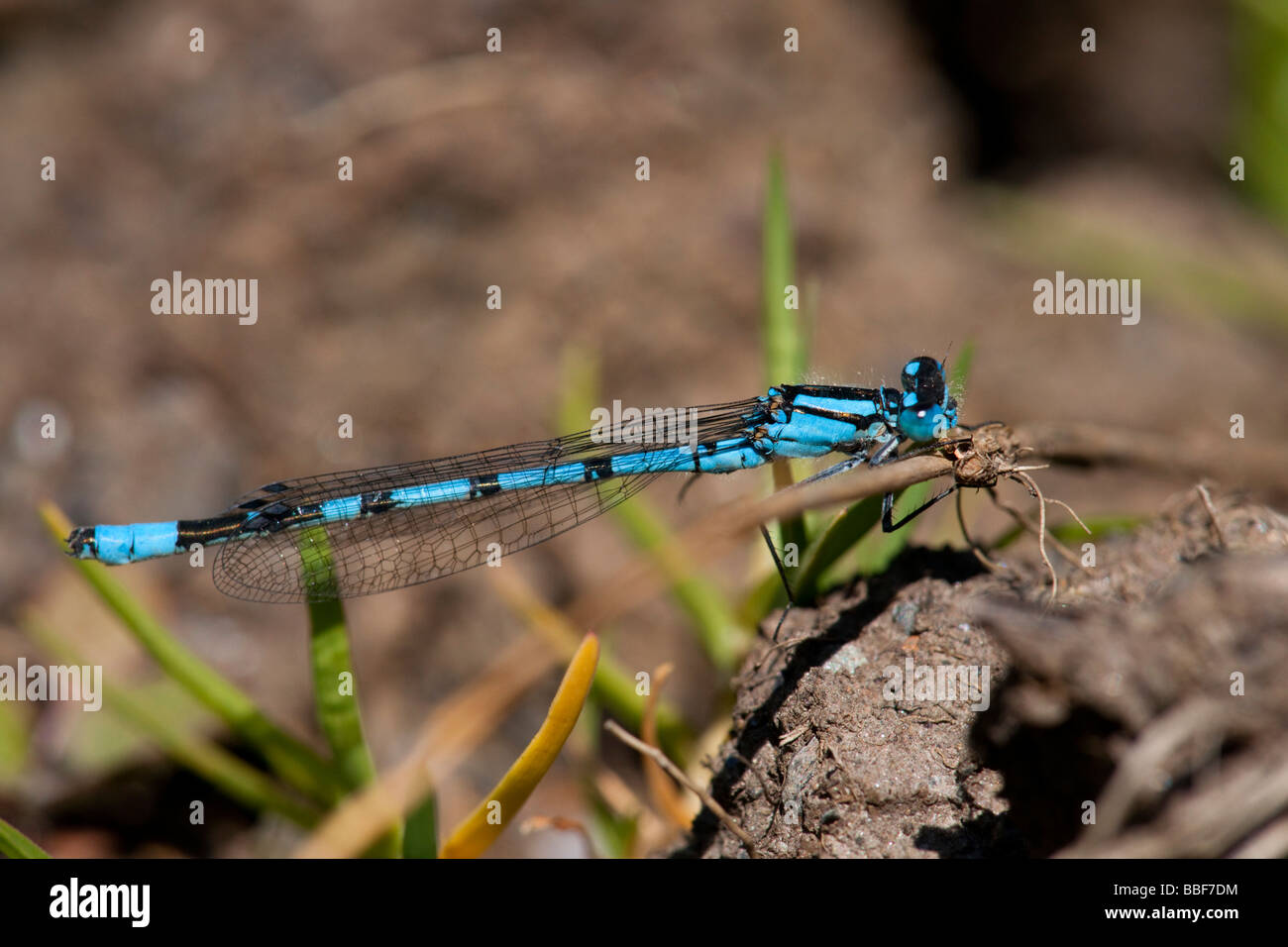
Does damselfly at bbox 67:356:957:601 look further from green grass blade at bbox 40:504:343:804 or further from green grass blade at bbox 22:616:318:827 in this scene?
green grass blade at bbox 22:616:318:827

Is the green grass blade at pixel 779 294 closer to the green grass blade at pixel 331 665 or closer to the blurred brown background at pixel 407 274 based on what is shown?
the blurred brown background at pixel 407 274

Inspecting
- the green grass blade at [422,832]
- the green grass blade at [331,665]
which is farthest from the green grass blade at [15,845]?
the green grass blade at [422,832]

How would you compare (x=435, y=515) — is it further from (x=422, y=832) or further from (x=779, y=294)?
(x=779, y=294)

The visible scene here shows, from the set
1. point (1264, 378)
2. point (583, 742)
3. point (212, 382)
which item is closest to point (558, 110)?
point (212, 382)

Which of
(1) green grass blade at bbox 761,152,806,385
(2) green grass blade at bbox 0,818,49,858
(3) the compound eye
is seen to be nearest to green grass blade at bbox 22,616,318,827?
(2) green grass blade at bbox 0,818,49,858

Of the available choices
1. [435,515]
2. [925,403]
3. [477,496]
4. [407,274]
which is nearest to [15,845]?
[435,515]

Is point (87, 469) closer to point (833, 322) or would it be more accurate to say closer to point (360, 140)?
point (360, 140)
